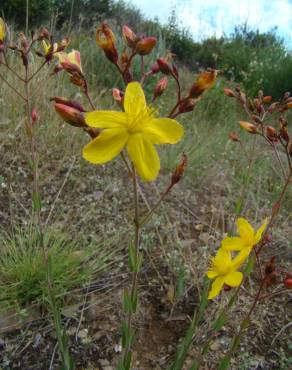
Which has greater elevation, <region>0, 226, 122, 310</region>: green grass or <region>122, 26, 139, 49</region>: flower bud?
<region>122, 26, 139, 49</region>: flower bud

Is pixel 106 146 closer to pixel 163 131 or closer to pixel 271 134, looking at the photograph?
pixel 163 131

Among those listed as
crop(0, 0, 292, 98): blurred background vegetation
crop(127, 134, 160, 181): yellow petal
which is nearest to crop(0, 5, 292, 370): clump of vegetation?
crop(127, 134, 160, 181): yellow petal

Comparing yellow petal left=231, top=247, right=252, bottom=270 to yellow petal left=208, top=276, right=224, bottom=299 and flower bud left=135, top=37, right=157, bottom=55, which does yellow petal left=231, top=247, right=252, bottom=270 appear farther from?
flower bud left=135, top=37, right=157, bottom=55

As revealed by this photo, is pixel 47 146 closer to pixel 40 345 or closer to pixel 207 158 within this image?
pixel 207 158

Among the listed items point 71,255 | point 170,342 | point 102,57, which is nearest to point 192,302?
point 170,342

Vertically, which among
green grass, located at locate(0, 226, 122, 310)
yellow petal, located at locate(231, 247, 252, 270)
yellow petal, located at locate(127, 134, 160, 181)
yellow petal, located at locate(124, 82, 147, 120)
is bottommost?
green grass, located at locate(0, 226, 122, 310)

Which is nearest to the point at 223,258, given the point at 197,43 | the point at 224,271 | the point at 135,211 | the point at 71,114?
the point at 224,271

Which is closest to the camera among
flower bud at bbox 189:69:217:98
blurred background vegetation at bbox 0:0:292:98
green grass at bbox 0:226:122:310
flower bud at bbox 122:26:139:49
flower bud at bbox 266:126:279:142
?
flower bud at bbox 189:69:217:98
